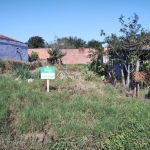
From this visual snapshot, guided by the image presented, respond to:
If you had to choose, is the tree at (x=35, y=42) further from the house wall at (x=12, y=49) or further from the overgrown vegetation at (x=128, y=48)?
the overgrown vegetation at (x=128, y=48)

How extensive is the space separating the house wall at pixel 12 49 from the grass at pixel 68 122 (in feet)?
42.1

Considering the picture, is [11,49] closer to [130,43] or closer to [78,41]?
[130,43]

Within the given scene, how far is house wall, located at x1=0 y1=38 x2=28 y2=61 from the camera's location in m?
18.6

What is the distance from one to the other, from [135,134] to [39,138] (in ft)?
6.41

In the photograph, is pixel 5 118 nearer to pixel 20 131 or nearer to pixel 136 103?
pixel 20 131

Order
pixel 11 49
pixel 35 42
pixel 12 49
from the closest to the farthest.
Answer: pixel 11 49, pixel 12 49, pixel 35 42

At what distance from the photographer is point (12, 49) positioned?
20.6 metres

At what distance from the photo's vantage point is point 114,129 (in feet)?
14.9

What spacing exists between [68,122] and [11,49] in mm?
16883

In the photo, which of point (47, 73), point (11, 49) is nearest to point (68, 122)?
point (47, 73)

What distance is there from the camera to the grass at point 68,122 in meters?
4.25

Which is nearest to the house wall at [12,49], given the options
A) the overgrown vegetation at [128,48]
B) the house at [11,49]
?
the house at [11,49]

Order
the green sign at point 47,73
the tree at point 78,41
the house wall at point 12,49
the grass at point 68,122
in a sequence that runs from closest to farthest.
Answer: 1. the grass at point 68,122
2. the green sign at point 47,73
3. the house wall at point 12,49
4. the tree at point 78,41

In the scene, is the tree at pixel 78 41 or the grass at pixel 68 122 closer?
the grass at pixel 68 122
